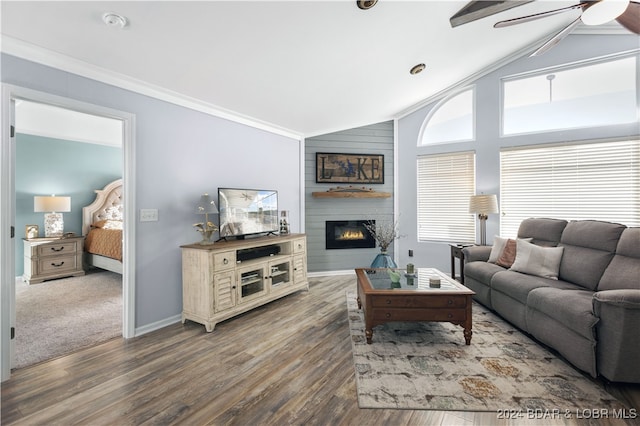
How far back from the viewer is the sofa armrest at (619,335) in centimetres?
180

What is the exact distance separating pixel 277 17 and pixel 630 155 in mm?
4537

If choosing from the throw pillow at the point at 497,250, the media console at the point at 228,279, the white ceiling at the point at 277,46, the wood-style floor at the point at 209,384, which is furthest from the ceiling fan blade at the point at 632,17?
the media console at the point at 228,279

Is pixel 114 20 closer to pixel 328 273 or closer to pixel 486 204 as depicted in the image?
pixel 328 273

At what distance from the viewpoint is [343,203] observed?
523 cm

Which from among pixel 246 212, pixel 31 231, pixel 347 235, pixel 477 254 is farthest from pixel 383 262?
pixel 31 231

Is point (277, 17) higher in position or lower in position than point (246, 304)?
higher

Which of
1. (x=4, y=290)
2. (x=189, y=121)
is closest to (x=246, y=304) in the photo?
(x=4, y=290)

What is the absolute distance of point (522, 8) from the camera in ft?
10.1

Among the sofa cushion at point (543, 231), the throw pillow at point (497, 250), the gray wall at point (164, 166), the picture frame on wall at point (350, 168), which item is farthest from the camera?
the picture frame on wall at point (350, 168)

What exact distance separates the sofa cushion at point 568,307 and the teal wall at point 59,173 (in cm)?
702

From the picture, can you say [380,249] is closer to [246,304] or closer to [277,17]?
[246,304]

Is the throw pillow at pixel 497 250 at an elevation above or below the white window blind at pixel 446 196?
below

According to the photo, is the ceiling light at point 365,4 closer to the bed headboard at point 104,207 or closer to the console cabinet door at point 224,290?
the console cabinet door at point 224,290

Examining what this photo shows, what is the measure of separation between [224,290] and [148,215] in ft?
3.53
